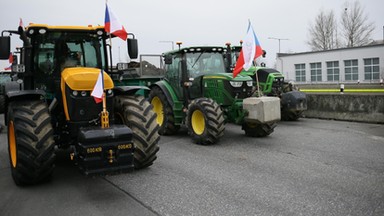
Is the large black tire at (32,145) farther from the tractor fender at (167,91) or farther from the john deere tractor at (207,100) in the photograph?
the tractor fender at (167,91)

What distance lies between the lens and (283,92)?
41.1 ft

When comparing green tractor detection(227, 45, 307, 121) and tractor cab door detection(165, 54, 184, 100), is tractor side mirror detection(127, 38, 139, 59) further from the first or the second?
green tractor detection(227, 45, 307, 121)

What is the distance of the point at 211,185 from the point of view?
5.40 m

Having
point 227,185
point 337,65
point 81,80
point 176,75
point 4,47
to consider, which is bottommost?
point 227,185

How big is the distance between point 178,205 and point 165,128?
5636 millimetres

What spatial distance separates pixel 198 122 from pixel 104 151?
4.31 meters

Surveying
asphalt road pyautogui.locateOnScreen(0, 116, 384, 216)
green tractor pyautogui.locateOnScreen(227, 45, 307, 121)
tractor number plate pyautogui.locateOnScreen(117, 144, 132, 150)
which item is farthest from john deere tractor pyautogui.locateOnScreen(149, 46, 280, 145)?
tractor number plate pyautogui.locateOnScreen(117, 144, 132, 150)

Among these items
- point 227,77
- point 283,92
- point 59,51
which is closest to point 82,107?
point 59,51

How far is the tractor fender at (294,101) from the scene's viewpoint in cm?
1150

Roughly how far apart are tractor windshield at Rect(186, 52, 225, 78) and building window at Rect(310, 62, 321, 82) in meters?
38.5

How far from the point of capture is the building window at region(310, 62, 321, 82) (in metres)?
45.2

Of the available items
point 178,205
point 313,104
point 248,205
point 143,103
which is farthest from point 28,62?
point 313,104

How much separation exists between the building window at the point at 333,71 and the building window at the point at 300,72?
11.9ft

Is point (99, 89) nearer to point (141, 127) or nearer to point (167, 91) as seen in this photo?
point (141, 127)
